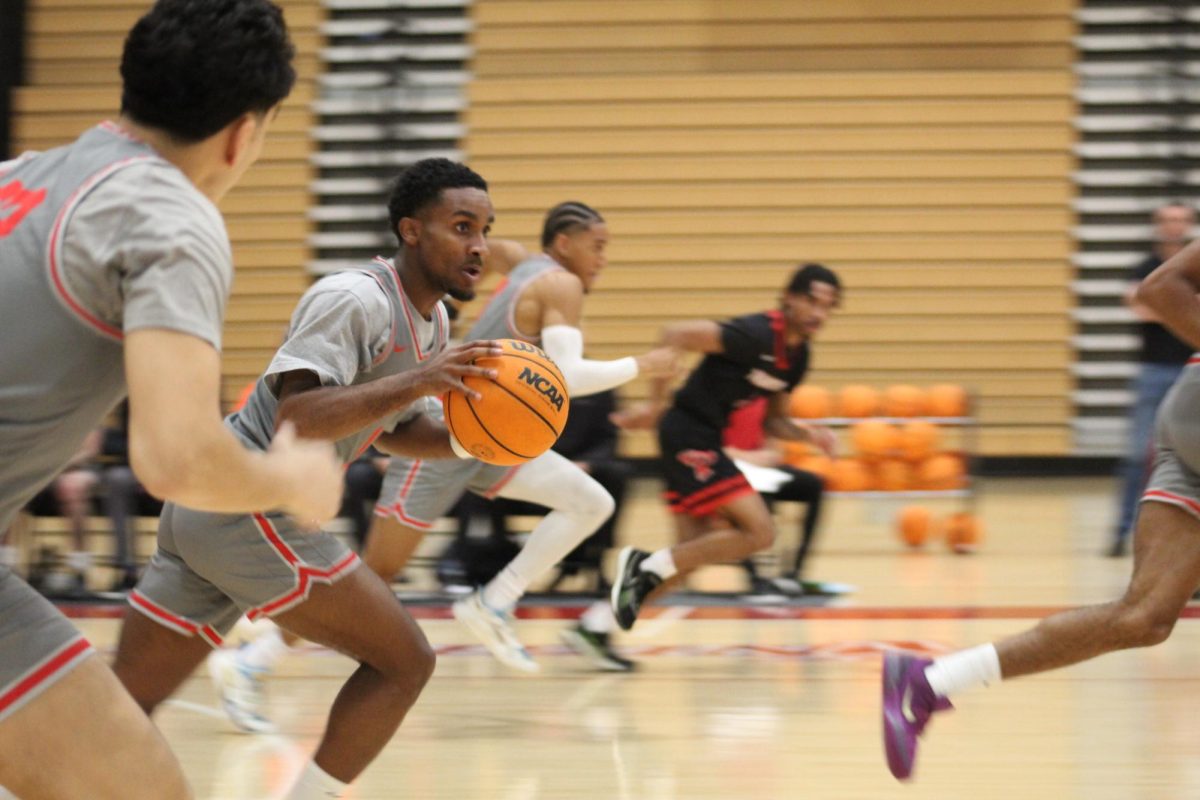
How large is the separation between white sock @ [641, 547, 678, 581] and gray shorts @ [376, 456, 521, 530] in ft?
2.84

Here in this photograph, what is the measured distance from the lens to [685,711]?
491cm

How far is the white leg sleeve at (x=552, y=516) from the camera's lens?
5.44 meters

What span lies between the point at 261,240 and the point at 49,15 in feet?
8.82

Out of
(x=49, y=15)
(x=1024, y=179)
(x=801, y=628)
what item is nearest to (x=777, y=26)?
(x=1024, y=179)

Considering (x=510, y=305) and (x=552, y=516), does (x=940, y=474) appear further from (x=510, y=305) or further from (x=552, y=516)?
(x=510, y=305)

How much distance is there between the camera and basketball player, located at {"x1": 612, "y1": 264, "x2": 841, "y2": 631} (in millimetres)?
5781

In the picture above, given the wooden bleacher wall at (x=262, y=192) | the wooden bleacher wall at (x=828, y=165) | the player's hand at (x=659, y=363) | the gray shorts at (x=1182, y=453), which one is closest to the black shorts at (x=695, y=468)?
the player's hand at (x=659, y=363)

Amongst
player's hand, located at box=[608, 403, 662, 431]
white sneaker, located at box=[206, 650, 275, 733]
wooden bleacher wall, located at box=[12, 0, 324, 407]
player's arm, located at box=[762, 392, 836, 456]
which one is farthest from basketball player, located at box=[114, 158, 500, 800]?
wooden bleacher wall, located at box=[12, 0, 324, 407]

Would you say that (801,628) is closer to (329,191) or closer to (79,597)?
(79,597)

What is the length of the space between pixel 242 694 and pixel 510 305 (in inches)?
69.6

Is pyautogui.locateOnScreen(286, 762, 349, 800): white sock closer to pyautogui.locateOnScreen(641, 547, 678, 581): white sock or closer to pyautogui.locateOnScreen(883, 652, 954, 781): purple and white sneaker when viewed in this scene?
pyautogui.locateOnScreen(883, 652, 954, 781): purple and white sneaker

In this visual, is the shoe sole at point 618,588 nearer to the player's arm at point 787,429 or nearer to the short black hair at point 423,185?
the player's arm at point 787,429

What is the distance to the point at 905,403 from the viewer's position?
9.15 m

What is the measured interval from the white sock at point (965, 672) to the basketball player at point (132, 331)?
2.15 metres
